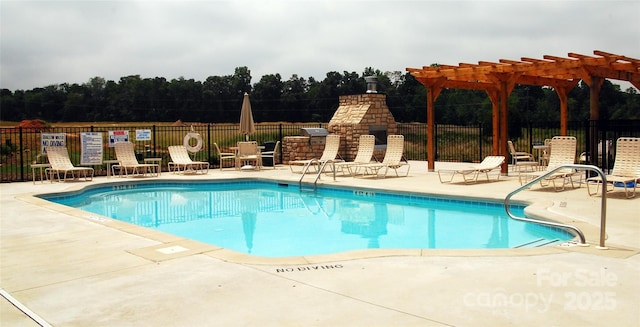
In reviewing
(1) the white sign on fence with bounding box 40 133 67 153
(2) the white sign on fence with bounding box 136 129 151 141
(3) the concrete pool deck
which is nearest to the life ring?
(2) the white sign on fence with bounding box 136 129 151 141

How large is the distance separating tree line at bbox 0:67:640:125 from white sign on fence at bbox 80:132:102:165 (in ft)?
97.4

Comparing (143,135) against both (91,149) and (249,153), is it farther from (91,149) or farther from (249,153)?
(249,153)

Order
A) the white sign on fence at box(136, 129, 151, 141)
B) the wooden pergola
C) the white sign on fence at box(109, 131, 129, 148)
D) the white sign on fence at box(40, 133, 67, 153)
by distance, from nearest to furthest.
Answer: the wooden pergola → the white sign on fence at box(40, 133, 67, 153) → the white sign on fence at box(109, 131, 129, 148) → the white sign on fence at box(136, 129, 151, 141)

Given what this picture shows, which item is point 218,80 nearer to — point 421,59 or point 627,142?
point 421,59

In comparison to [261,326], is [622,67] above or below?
above

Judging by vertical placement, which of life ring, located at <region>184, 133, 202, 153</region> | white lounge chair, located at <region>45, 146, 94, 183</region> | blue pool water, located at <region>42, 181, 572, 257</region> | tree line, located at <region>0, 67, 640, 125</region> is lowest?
blue pool water, located at <region>42, 181, 572, 257</region>

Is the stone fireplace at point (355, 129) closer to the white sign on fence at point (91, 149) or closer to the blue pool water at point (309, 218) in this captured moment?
the blue pool water at point (309, 218)

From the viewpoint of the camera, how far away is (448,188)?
34.7ft

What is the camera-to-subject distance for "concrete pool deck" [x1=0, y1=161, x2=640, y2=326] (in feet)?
11.3

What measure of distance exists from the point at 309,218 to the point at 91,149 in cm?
838

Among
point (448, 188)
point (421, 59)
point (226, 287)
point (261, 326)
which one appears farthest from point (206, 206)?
point (421, 59)

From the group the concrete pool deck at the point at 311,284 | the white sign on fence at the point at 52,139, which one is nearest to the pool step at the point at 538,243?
the concrete pool deck at the point at 311,284

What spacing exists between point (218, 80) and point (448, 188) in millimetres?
44441

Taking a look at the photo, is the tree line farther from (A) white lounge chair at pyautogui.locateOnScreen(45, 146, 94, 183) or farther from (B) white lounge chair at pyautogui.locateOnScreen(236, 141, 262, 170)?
(A) white lounge chair at pyautogui.locateOnScreen(45, 146, 94, 183)
